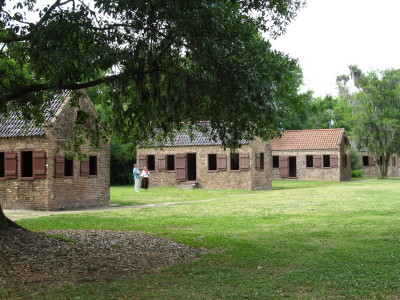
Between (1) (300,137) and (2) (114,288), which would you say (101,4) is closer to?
(2) (114,288)

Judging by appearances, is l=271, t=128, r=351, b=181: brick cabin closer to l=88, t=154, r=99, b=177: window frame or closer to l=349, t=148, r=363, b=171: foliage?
l=349, t=148, r=363, b=171: foliage

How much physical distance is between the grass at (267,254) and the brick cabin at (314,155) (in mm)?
28482

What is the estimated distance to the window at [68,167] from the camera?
72.4 feet

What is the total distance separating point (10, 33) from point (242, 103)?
15.8 feet

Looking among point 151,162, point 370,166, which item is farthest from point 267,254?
point 370,166

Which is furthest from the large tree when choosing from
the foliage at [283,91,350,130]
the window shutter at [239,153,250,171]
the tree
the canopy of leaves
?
the foliage at [283,91,350,130]

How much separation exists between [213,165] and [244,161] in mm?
3262

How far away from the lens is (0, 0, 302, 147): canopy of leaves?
8477mm

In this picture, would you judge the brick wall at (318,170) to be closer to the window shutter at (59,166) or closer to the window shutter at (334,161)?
the window shutter at (334,161)

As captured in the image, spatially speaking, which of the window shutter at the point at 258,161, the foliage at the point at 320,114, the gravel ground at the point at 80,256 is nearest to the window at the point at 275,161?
the foliage at the point at 320,114

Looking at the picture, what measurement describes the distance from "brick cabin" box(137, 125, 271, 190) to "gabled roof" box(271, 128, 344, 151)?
37.9ft

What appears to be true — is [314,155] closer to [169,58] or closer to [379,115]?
[379,115]

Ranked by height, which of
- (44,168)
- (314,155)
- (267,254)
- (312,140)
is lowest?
(267,254)

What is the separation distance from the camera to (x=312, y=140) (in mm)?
48594
